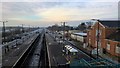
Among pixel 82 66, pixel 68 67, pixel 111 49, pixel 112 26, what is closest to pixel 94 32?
pixel 112 26

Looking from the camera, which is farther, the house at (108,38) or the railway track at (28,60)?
the house at (108,38)

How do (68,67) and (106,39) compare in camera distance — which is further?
(106,39)

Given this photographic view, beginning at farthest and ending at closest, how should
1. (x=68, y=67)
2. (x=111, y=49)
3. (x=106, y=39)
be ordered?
(x=106, y=39) < (x=111, y=49) < (x=68, y=67)

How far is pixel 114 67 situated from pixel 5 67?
21469mm

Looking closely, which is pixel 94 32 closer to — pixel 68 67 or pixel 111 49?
pixel 111 49

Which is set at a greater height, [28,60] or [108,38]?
[108,38]

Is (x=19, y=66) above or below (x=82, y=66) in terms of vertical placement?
below

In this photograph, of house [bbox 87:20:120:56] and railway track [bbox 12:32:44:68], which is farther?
house [bbox 87:20:120:56]

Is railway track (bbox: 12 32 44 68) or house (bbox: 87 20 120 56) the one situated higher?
house (bbox: 87 20 120 56)

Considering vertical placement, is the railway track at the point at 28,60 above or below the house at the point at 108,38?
below

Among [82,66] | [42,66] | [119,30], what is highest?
[119,30]

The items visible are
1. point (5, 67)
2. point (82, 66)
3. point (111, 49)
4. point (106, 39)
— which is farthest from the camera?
point (106, 39)

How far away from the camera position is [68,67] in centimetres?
3219

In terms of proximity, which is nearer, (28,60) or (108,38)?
(108,38)
